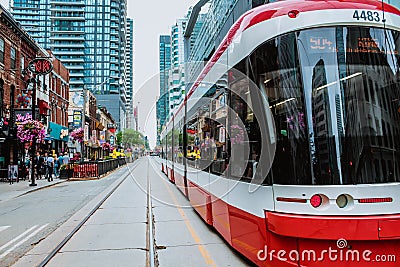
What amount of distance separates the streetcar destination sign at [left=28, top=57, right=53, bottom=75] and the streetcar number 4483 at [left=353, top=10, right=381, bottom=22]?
2300cm

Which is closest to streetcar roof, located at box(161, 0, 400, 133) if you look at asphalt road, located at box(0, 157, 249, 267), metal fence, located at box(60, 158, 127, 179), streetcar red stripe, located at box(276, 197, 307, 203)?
streetcar red stripe, located at box(276, 197, 307, 203)

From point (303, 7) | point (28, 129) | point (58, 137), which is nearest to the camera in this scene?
point (303, 7)

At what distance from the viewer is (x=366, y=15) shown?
500 centimetres

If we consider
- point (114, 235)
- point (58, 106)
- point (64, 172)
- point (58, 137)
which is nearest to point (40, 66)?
point (64, 172)

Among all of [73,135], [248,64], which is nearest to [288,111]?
[248,64]

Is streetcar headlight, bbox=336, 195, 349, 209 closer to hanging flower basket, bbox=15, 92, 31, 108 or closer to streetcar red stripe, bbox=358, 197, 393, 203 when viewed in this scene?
streetcar red stripe, bbox=358, 197, 393, 203

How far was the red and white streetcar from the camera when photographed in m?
4.54

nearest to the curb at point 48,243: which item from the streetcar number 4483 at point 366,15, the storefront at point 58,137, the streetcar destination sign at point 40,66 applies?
the streetcar number 4483 at point 366,15

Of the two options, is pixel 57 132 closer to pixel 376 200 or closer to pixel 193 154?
pixel 193 154

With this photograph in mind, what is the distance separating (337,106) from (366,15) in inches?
48.3

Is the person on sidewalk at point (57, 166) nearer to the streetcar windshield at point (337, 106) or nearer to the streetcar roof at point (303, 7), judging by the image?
the streetcar roof at point (303, 7)

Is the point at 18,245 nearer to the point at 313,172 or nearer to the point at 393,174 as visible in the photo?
the point at 313,172

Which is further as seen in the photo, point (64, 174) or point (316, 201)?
point (64, 174)

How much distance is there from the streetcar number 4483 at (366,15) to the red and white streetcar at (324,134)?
14 millimetres
